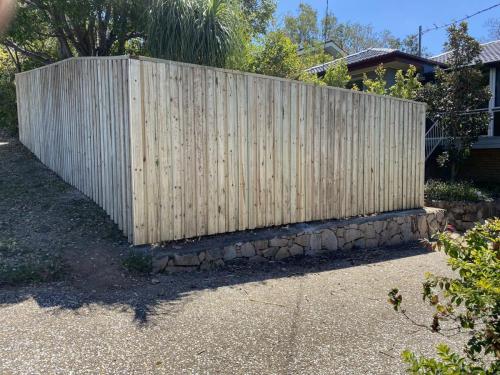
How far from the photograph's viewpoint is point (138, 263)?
4.95 m

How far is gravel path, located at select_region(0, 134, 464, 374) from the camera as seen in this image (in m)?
3.20

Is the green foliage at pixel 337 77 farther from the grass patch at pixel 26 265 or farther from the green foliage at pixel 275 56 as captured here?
the grass patch at pixel 26 265

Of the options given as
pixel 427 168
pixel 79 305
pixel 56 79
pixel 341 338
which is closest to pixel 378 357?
pixel 341 338

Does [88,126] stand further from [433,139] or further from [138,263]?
[433,139]

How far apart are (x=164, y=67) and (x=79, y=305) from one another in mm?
2818

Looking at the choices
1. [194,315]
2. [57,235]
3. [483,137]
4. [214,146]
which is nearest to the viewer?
[194,315]

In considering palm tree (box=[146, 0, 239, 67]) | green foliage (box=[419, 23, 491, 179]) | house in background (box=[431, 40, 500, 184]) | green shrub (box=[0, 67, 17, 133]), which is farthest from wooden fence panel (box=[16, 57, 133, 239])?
house in background (box=[431, 40, 500, 184])

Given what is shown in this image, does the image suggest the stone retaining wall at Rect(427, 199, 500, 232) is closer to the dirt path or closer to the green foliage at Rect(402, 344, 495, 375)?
the dirt path

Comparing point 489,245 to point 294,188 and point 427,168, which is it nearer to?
point 294,188

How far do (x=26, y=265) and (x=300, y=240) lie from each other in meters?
3.46

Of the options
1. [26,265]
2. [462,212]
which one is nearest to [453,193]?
[462,212]

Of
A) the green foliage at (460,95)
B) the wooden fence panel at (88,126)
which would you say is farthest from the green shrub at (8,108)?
the green foliage at (460,95)

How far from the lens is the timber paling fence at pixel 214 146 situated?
5.27 meters

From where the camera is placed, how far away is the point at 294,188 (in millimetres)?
6656
